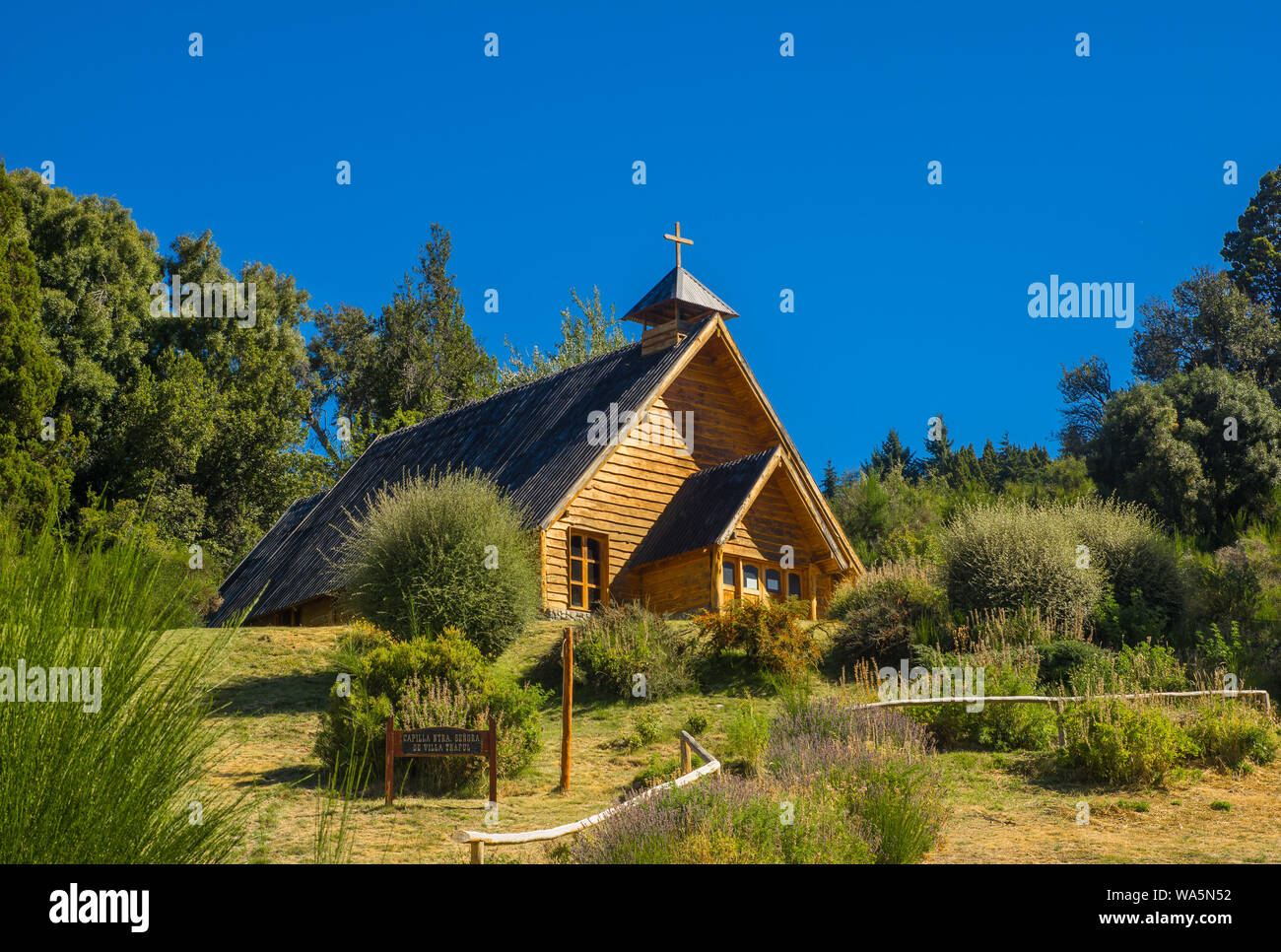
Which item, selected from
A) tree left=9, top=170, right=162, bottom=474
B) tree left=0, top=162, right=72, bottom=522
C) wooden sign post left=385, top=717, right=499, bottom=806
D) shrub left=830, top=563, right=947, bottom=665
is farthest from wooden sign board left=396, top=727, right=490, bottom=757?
tree left=9, top=170, right=162, bottom=474

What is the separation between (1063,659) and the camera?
18.5m

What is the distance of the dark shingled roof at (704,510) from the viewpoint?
23844 mm

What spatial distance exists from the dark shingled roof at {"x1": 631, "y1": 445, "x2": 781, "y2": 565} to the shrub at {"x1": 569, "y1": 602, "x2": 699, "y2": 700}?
3.14 m

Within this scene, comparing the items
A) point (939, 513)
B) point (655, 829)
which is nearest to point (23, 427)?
point (939, 513)

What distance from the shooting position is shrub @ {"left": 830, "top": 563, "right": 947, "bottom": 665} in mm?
20688

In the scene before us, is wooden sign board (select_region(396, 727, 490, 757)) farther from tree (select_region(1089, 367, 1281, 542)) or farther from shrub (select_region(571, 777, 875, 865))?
tree (select_region(1089, 367, 1281, 542))

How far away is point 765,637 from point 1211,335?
106 ft

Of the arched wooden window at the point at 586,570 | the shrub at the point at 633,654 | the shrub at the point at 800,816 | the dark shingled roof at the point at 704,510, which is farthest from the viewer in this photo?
the arched wooden window at the point at 586,570

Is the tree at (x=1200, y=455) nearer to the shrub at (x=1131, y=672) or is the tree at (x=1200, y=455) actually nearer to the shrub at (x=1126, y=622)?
the shrub at (x=1126, y=622)

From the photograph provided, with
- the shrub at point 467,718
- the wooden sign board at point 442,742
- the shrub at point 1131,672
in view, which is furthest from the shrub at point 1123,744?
the wooden sign board at point 442,742

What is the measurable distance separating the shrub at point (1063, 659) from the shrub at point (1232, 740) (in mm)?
2525

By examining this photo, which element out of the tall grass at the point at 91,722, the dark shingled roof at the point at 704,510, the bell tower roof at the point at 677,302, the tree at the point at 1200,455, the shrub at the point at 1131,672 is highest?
the bell tower roof at the point at 677,302
